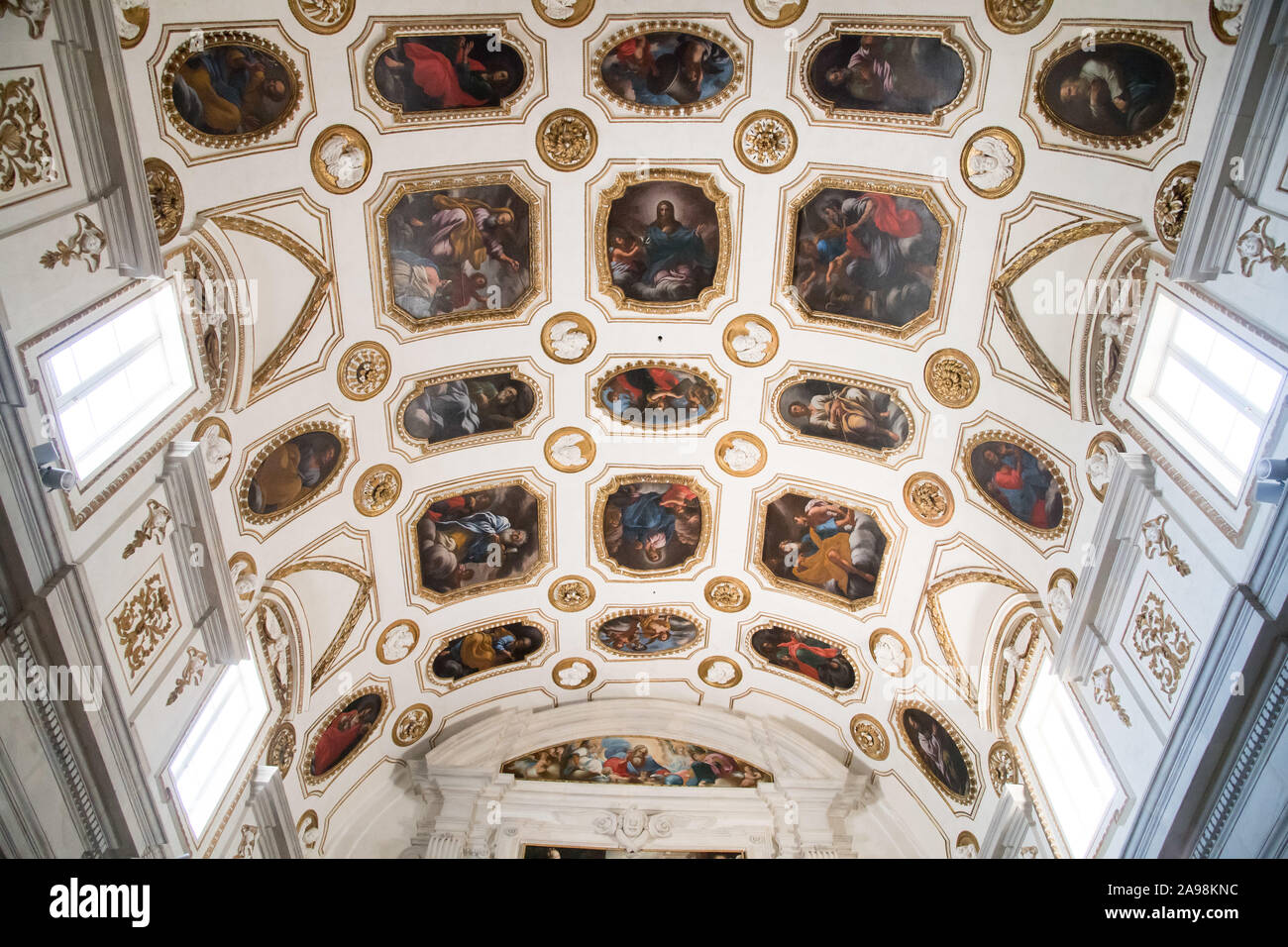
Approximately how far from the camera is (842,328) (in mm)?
13867

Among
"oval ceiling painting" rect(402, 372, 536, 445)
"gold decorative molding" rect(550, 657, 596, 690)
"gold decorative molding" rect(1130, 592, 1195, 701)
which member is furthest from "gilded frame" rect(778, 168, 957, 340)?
A: "gold decorative molding" rect(550, 657, 596, 690)

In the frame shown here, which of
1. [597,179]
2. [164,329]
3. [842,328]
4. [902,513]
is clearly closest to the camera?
[164,329]

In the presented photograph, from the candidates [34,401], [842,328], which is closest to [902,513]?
[842,328]

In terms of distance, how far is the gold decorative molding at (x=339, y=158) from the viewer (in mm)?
11641

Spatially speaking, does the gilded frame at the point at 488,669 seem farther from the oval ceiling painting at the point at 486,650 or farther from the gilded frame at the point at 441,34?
the gilded frame at the point at 441,34

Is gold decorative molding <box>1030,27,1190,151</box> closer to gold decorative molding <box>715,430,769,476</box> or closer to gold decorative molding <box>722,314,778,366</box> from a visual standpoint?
gold decorative molding <box>722,314,778,366</box>

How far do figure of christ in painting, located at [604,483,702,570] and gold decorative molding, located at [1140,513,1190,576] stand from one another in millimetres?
7415

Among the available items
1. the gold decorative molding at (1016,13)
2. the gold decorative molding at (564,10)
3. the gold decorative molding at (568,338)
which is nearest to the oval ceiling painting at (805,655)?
the gold decorative molding at (568,338)

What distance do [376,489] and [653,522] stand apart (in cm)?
461

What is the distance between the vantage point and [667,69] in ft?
39.5

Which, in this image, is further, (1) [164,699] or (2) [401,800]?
(2) [401,800]

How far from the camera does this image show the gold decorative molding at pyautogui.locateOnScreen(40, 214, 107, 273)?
8578 millimetres

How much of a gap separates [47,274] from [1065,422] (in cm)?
1082
